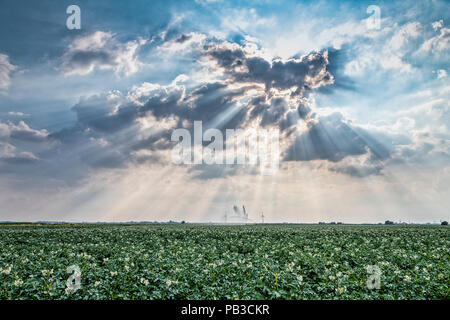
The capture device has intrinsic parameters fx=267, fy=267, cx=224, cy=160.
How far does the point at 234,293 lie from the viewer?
8.45 meters

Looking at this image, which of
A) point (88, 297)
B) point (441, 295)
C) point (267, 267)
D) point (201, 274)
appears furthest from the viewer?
point (267, 267)

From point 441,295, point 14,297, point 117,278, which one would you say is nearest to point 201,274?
point 117,278

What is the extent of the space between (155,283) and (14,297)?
14.1ft
